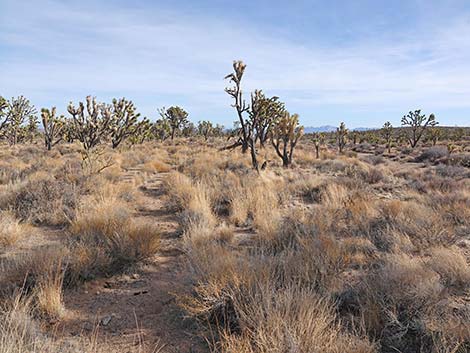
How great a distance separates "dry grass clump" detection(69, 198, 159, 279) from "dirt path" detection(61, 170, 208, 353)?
20 centimetres

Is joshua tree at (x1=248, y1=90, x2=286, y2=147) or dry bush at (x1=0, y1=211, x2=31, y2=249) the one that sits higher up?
joshua tree at (x1=248, y1=90, x2=286, y2=147)

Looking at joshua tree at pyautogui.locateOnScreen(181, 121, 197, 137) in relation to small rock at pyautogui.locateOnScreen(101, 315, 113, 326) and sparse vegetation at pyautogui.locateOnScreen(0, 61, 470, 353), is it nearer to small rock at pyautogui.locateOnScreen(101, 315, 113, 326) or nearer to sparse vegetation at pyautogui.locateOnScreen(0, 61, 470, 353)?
sparse vegetation at pyautogui.locateOnScreen(0, 61, 470, 353)

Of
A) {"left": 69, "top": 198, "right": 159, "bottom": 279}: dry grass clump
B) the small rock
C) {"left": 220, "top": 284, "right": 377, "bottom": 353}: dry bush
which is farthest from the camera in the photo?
{"left": 69, "top": 198, "right": 159, "bottom": 279}: dry grass clump

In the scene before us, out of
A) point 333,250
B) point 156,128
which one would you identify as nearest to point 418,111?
point 156,128

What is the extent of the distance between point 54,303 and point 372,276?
143 inches

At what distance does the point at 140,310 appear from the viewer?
12.4ft

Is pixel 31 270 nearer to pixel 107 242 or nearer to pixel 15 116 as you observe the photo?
pixel 107 242

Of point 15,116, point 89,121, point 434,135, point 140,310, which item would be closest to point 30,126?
point 15,116

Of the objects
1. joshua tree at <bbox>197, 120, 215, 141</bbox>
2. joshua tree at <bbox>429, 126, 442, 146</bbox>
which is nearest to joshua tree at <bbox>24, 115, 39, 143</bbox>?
joshua tree at <bbox>197, 120, 215, 141</bbox>

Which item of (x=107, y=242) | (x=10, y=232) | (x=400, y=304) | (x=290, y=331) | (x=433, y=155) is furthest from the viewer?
(x=433, y=155)

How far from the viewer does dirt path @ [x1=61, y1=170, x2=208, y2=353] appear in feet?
10.3

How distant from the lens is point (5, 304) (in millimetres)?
3391

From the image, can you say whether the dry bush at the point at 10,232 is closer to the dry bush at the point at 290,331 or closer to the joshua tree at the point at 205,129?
the dry bush at the point at 290,331

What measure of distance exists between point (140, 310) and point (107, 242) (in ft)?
5.50
